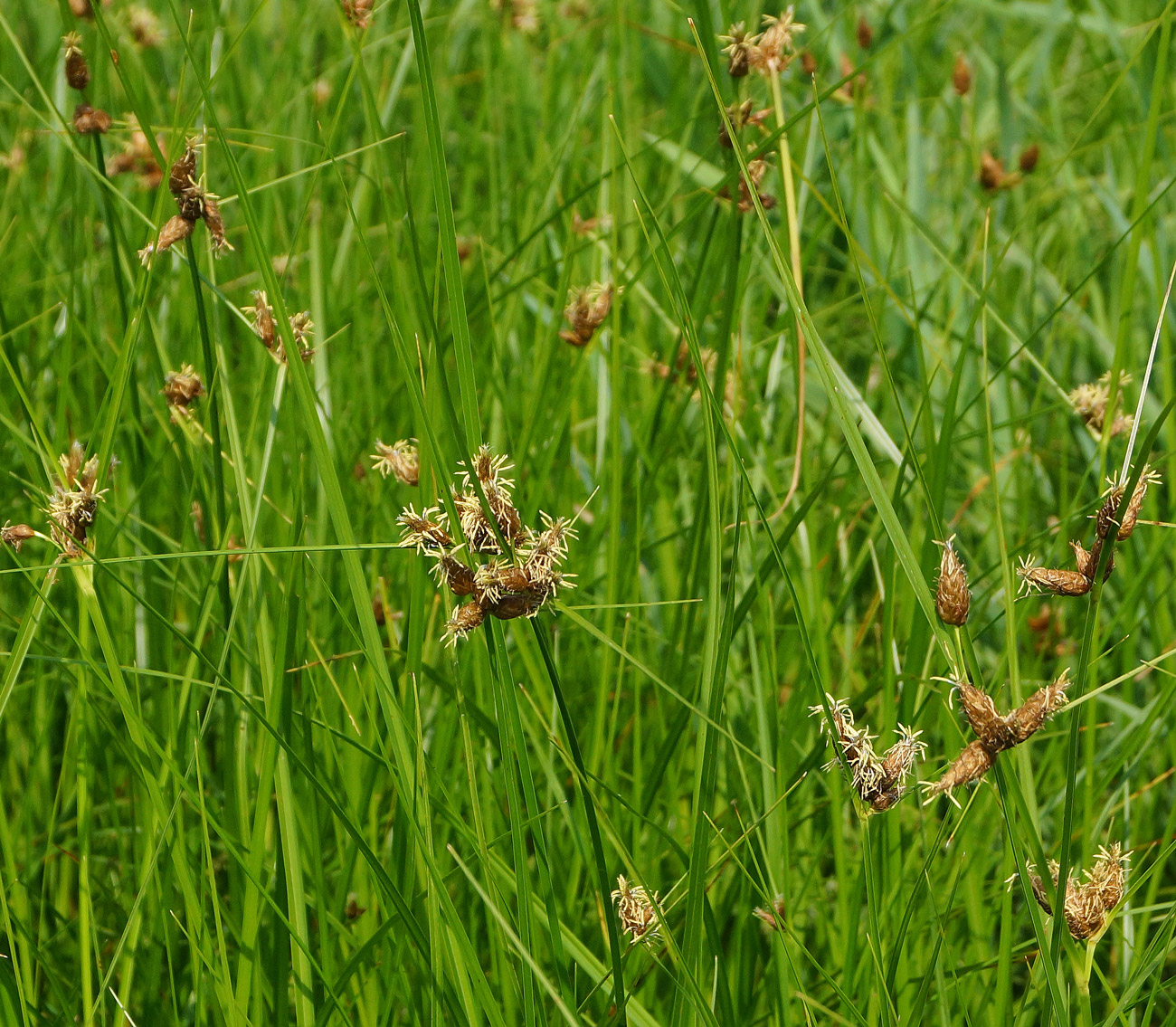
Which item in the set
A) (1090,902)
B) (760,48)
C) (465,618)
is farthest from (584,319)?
(1090,902)

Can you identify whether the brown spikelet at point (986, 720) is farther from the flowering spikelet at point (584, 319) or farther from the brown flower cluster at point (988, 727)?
the flowering spikelet at point (584, 319)

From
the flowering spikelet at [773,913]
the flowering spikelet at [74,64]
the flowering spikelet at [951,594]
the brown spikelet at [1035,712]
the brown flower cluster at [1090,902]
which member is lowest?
the flowering spikelet at [773,913]

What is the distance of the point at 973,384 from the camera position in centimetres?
217

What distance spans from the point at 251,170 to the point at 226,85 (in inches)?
17.5

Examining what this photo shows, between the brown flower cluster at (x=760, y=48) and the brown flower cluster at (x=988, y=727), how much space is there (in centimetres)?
64

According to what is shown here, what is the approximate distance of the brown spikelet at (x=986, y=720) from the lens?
640 millimetres

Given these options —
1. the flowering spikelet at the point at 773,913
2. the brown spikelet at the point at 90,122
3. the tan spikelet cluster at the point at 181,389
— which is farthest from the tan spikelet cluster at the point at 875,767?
the brown spikelet at the point at 90,122

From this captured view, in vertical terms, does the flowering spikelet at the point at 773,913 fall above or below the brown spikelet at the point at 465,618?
below

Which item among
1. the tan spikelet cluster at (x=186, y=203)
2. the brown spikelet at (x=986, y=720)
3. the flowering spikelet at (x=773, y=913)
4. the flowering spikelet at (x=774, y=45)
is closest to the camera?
the brown spikelet at (x=986, y=720)

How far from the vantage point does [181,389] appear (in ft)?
3.57

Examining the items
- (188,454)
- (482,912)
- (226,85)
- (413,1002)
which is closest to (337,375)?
(188,454)

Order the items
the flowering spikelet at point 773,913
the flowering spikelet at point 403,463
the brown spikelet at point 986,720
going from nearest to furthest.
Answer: the brown spikelet at point 986,720 < the flowering spikelet at point 773,913 < the flowering spikelet at point 403,463

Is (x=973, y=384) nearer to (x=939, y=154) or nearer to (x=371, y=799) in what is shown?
(x=939, y=154)

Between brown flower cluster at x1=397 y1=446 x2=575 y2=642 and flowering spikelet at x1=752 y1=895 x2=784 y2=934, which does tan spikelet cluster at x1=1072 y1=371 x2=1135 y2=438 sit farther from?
brown flower cluster at x1=397 y1=446 x2=575 y2=642
